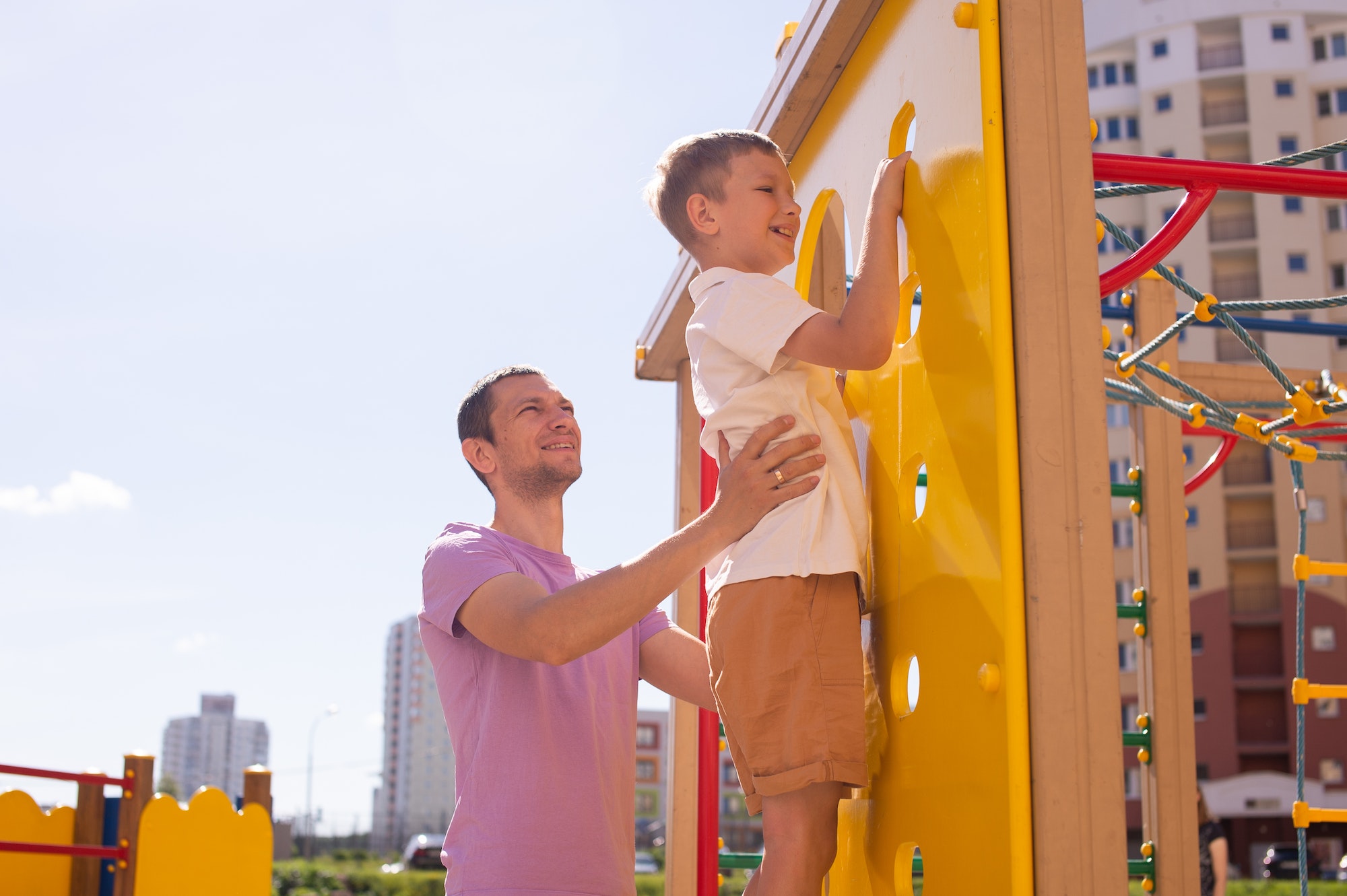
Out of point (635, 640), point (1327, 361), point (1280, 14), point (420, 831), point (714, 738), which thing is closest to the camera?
point (635, 640)

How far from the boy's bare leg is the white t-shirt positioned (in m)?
0.36

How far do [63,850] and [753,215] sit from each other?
456cm

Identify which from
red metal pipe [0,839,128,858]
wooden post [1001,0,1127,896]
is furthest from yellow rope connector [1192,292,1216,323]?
red metal pipe [0,839,128,858]

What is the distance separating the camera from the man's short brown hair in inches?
91.2

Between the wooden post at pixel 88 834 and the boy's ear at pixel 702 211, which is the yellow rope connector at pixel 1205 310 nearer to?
the boy's ear at pixel 702 211

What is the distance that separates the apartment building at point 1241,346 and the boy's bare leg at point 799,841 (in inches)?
1432

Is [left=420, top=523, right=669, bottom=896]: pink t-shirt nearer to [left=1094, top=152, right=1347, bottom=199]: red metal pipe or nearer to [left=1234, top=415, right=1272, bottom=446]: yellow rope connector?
[left=1094, top=152, right=1347, bottom=199]: red metal pipe

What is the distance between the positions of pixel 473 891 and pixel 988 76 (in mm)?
1702

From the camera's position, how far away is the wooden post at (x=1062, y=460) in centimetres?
150

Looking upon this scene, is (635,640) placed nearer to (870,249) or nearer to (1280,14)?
(870,249)

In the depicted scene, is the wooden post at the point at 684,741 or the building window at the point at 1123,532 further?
the building window at the point at 1123,532

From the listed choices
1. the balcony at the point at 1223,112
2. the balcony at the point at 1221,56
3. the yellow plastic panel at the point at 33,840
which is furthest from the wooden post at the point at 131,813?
the balcony at the point at 1221,56

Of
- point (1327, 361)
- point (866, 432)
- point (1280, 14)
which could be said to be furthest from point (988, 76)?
point (1280, 14)

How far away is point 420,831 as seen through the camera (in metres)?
59.6
